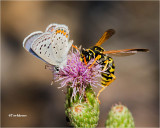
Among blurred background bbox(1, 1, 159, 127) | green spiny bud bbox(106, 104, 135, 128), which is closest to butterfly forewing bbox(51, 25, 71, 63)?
green spiny bud bbox(106, 104, 135, 128)

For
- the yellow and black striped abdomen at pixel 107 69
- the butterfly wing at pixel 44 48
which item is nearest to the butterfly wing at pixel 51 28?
the butterfly wing at pixel 44 48

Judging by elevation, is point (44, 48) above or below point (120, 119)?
above

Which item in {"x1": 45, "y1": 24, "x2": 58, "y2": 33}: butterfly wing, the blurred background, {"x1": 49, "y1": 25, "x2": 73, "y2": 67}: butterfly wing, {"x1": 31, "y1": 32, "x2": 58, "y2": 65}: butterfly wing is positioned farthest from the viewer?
the blurred background

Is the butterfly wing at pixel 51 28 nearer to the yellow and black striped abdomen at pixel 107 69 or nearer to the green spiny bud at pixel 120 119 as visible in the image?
the yellow and black striped abdomen at pixel 107 69

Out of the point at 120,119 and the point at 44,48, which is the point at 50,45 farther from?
the point at 120,119

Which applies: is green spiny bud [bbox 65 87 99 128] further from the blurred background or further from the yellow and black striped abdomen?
the blurred background

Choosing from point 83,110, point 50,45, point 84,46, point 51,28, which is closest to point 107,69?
point 83,110
